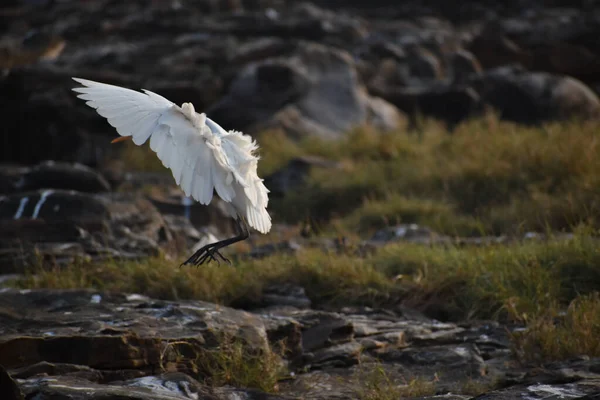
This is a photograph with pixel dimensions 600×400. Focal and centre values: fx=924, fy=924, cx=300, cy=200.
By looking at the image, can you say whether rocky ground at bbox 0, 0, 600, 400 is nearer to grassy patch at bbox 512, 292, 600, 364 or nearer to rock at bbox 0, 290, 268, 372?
rock at bbox 0, 290, 268, 372

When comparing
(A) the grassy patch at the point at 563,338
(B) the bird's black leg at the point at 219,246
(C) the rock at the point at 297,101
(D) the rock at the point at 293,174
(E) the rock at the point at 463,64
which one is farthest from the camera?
(E) the rock at the point at 463,64

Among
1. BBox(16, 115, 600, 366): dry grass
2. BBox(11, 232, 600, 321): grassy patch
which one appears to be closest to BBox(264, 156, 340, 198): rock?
BBox(16, 115, 600, 366): dry grass

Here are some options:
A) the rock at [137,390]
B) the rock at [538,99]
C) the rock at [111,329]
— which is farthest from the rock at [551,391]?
the rock at [538,99]

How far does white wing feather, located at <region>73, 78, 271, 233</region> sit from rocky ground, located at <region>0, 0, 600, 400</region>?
2.72 feet

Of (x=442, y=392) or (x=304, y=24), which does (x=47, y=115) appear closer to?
(x=442, y=392)

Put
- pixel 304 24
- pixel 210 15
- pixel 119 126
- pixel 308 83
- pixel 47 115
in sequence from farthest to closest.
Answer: pixel 210 15 → pixel 304 24 → pixel 308 83 → pixel 47 115 → pixel 119 126

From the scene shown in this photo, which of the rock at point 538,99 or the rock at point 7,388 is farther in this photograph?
the rock at point 538,99

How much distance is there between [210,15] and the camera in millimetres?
27234

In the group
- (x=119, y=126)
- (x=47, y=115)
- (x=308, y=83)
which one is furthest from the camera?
(x=308, y=83)

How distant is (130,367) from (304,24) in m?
19.9

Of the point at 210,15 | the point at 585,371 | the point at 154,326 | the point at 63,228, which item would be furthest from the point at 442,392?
the point at 210,15

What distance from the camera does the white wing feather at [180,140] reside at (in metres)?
4.35

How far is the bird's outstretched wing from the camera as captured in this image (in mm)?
4340

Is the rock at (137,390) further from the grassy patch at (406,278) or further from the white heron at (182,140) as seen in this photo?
the grassy patch at (406,278)
